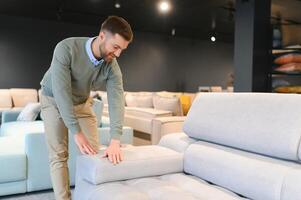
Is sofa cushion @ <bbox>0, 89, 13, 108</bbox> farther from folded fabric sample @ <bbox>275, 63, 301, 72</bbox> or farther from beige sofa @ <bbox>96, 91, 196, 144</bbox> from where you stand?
folded fabric sample @ <bbox>275, 63, 301, 72</bbox>

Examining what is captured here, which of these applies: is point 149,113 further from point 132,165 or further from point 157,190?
point 157,190

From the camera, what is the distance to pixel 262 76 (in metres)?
3.21

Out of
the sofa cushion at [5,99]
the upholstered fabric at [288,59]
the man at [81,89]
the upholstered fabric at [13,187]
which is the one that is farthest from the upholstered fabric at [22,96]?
the upholstered fabric at [288,59]

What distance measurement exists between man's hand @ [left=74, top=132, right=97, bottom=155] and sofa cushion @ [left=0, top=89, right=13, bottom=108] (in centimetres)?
586

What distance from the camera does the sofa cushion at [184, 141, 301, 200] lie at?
1360 millimetres

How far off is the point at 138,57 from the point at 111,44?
7.40m

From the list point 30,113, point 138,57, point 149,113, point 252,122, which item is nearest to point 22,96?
point 30,113

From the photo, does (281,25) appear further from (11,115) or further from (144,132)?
(11,115)

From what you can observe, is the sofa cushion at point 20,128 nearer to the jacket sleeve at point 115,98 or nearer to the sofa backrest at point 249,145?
the jacket sleeve at point 115,98

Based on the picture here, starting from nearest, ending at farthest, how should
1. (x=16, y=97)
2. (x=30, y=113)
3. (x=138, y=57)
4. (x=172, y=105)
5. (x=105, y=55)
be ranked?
(x=105, y=55) → (x=30, y=113) → (x=172, y=105) → (x=16, y=97) → (x=138, y=57)

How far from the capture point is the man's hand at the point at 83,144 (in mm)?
1682

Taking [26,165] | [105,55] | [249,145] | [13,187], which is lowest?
[13,187]

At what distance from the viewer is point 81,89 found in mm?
1847

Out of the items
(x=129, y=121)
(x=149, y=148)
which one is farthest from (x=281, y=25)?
(x=129, y=121)
